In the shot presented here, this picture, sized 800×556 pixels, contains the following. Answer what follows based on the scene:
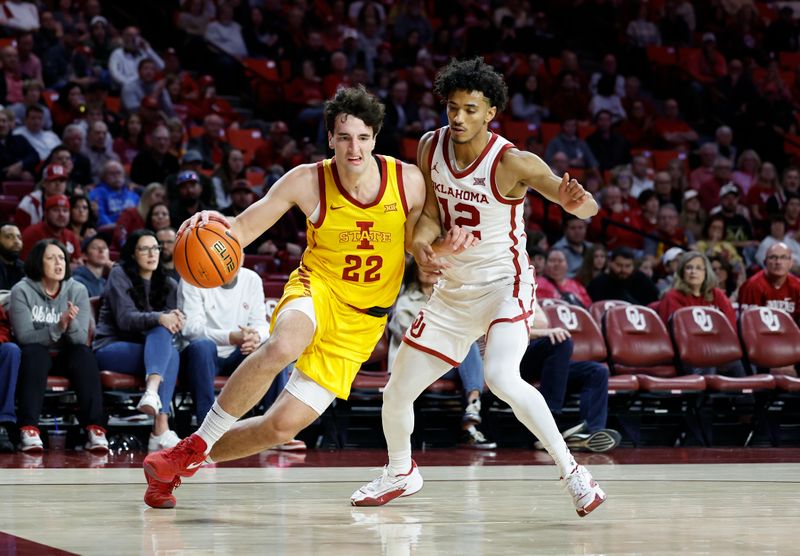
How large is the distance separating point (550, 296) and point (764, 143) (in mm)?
7305

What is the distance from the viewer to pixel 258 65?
1377 centimetres

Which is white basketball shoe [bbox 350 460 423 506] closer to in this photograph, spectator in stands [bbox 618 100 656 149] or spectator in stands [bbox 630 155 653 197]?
spectator in stands [bbox 630 155 653 197]

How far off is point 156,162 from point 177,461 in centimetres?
625

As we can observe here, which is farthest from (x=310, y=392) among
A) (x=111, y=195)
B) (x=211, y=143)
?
(x=211, y=143)

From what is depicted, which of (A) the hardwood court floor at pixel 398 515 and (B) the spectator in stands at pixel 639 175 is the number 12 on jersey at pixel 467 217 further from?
(B) the spectator in stands at pixel 639 175

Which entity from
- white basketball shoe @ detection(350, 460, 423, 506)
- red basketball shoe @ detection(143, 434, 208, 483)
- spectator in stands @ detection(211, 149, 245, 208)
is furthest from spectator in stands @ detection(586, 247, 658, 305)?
red basketball shoe @ detection(143, 434, 208, 483)

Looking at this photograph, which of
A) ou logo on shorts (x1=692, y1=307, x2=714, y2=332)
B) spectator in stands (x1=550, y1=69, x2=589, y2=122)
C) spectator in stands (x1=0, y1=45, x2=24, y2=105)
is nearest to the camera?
ou logo on shorts (x1=692, y1=307, x2=714, y2=332)

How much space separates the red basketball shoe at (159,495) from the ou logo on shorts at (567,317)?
433 centimetres

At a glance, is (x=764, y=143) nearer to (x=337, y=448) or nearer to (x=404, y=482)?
(x=337, y=448)

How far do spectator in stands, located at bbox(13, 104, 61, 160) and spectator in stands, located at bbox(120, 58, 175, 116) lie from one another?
1.22 m

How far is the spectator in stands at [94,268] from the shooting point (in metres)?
8.16

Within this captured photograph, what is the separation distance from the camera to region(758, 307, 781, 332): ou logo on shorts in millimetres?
9000

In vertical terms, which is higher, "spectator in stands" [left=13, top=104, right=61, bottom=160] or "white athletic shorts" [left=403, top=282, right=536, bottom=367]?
"spectator in stands" [left=13, top=104, right=61, bottom=160]

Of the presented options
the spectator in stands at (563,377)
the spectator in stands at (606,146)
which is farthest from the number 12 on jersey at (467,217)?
the spectator in stands at (606,146)
